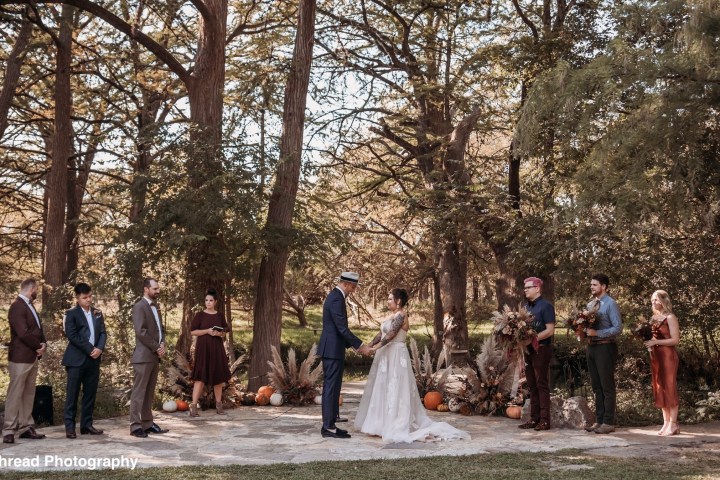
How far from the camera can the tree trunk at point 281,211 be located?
13.8 meters

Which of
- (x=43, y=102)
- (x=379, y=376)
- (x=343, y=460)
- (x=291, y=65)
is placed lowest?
(x=343, y=460)

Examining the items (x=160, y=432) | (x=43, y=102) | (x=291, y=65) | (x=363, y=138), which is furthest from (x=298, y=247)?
(x=43, y=102)

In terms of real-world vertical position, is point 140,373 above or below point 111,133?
below

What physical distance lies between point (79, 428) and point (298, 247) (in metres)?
4.81

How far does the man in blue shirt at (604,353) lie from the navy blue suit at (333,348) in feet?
10.1

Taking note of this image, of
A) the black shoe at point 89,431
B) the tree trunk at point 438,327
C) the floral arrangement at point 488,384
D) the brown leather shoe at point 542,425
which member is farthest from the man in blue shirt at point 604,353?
the tree trunk at point 438,327

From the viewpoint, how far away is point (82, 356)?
985 cm

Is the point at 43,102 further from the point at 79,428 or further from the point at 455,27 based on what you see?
the point at 79,428

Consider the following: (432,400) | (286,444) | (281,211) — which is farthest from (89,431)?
(281,211)

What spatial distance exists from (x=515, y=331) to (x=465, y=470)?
2831 mm

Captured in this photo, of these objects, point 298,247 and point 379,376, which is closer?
point 379,376

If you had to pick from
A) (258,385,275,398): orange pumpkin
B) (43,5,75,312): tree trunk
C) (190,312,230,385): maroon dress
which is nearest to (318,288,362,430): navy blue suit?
(190,312,230,385): maroon dress

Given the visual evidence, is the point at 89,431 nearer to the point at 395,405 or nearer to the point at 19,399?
the point at 19,399

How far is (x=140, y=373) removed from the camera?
9.95m
